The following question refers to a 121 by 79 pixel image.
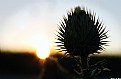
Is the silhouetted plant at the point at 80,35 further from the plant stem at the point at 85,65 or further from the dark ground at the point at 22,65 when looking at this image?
the dark ground at the point at 22,65

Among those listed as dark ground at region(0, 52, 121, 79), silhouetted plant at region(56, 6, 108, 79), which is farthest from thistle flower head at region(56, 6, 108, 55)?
dark ground at region(0, 52, 121, 79)

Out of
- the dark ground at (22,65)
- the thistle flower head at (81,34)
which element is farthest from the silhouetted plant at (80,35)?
the dark ground at (22,65)

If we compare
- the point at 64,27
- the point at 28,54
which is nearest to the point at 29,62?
the point at 28,54

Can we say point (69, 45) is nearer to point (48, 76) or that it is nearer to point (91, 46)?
point (91, 46)

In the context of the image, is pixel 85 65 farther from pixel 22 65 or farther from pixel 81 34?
pixel 22 65

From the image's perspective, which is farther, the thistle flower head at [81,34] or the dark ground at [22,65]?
the dark ground at [22,65]

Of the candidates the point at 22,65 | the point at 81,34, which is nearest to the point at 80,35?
the point at 81,34

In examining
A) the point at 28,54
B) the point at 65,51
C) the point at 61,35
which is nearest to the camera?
the point at 65,51

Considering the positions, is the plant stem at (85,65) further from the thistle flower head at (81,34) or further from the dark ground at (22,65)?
the dark ground at (22,65)

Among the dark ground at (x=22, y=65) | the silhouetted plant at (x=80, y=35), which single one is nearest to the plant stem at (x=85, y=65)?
the silhouetted plant at (x=80, y=35)
